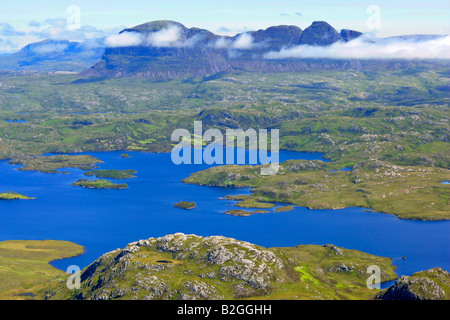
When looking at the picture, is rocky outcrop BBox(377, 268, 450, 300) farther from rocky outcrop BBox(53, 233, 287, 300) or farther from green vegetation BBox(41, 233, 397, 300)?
rocky outcrop BBox(53, 233, 287, 300)

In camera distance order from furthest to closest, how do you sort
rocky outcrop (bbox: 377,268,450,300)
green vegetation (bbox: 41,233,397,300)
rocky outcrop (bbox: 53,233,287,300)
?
green vegetation (bbox: 41,233,397,300) < rocky outcrop (bbox: 53,233,287,300) < rocky outcrop (bbox: 377,268,450,300)

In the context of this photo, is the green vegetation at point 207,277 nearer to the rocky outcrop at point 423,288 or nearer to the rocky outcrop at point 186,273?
the rocky outcrop at point 186,273

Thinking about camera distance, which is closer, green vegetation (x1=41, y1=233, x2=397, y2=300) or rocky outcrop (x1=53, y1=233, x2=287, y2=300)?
rocky outcrop (x1=53, y1=233, x2=287, y2=300)

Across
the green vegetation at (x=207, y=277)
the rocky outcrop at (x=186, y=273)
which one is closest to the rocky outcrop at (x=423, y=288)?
the green vegetation at (x=207, y=277)

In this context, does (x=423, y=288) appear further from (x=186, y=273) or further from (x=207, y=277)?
(x=186, y=273)

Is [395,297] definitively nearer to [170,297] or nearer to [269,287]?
Answer: [269,287]

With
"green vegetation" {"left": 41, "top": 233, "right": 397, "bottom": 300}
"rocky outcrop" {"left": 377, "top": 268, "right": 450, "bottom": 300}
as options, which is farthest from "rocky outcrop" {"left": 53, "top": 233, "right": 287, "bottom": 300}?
"rocky outcrop" {"left": 377, "top": 268, "right": 450, "bottom": 300}
